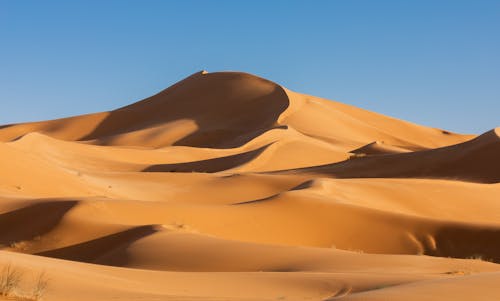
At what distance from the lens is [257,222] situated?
782 inches

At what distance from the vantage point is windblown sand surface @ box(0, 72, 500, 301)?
9.71 meters

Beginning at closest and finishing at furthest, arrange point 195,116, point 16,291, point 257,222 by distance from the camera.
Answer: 1. point 16,291
2. point 257,222
3. point 195,116

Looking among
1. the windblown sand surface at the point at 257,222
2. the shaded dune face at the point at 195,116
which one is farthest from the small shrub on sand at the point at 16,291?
the shaded dune face at the point at 195,116

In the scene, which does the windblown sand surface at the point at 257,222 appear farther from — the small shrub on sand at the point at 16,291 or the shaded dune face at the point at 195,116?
the shaded dune face at the point at 195,116

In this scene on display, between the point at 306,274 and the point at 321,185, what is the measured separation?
14.5 m

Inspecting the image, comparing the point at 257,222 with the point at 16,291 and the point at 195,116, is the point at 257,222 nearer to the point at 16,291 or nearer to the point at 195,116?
the point at 16,291

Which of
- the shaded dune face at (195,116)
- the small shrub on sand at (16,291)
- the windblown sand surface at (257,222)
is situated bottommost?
the shaded dune face at (195,116)

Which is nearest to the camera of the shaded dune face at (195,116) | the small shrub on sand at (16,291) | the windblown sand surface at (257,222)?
the small shrub on sand at (16,291)

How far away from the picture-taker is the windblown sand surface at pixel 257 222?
9.71 meters

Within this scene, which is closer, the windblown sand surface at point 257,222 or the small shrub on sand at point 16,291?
the small shrub on sand at point 16,291

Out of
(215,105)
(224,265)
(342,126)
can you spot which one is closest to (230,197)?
(224,265)

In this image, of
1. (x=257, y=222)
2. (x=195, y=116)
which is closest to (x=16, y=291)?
(x=257, y=222)

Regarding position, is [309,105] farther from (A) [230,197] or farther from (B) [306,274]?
(B) [306,274]

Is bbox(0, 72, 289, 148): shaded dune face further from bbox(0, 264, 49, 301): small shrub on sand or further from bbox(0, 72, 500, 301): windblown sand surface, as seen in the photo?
bbox(0, 264, 49, 301): small shrub on sand
